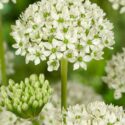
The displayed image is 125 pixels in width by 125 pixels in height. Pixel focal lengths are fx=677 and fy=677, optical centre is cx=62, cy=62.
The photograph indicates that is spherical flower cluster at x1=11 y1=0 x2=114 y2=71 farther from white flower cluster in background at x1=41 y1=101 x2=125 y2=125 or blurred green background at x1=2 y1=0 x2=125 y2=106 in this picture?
blurred green background at x1=2 y1=0 x2=125 y2=106

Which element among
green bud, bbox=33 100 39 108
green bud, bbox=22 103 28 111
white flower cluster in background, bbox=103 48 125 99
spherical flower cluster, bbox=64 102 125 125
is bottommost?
spherical flower cluster, bbox=64 102 125 125

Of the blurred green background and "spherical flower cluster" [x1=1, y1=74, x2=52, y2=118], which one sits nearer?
"spherical flower cluster" [x1=1, y1=74, x2=52, y2=118]

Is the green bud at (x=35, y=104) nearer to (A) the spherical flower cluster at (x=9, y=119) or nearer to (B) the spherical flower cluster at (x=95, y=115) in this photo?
(B) the spherical flower cluster at (x=95, y=115)

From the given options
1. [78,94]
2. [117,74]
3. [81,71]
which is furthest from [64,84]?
[81,71]

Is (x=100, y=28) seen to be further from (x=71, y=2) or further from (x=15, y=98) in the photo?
(x=15, y=98)

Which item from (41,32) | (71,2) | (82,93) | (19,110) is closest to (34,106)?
(19,110)

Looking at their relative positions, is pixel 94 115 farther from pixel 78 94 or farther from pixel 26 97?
pixel 78 94

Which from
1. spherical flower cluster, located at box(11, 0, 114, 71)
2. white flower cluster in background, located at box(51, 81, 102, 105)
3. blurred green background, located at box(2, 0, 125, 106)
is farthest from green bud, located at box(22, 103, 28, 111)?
blurred green background, located at box(2, 0, 125, 106)
